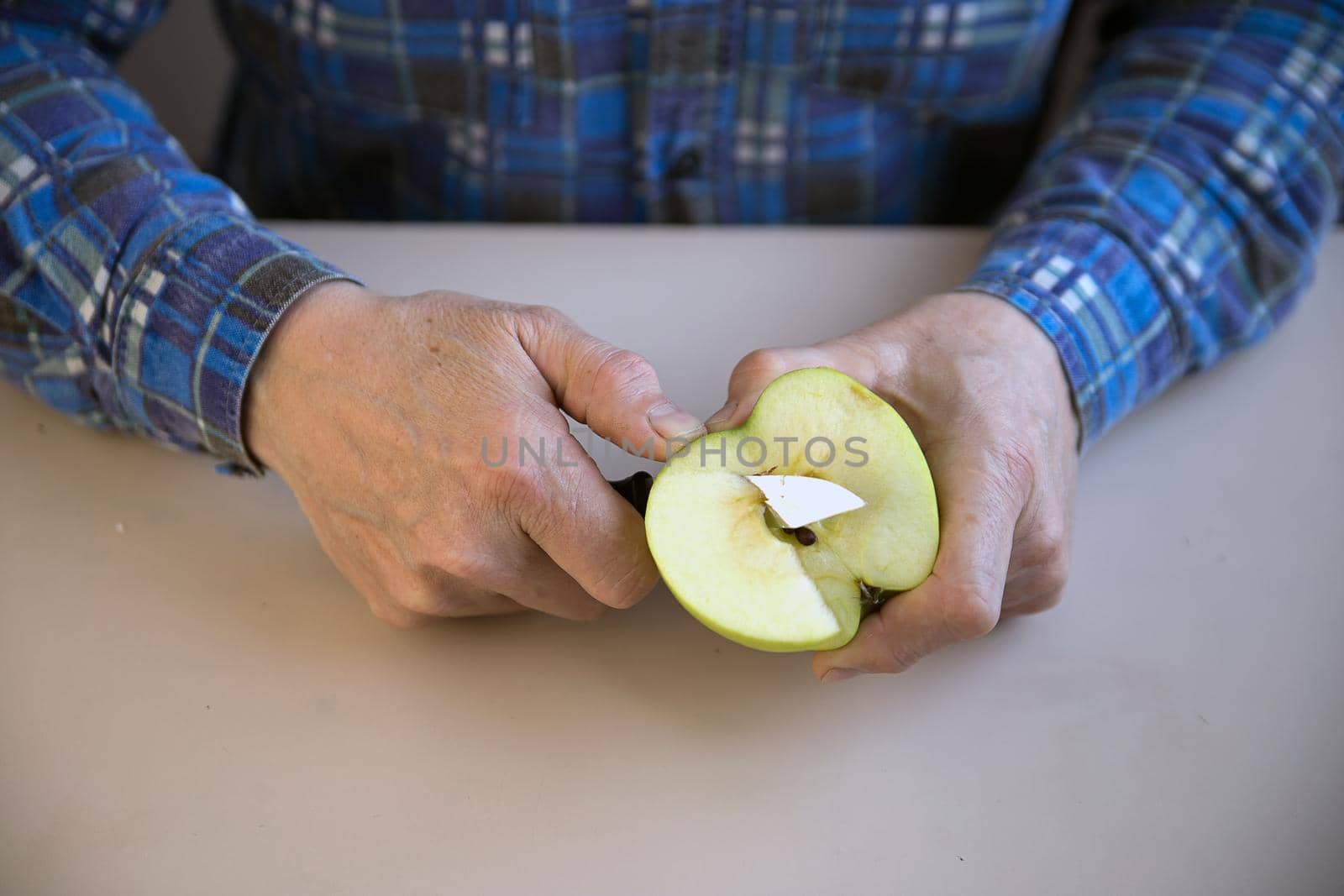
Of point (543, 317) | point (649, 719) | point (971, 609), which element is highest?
point (543, 317)

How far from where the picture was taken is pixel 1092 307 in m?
0.85

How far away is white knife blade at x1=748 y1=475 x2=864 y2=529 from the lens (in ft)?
2.13

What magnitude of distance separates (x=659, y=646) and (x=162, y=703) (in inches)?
14.2

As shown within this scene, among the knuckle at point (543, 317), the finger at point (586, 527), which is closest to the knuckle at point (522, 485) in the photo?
the finger at point (586, 527)

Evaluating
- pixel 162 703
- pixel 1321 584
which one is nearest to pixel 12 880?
pixel 162 703

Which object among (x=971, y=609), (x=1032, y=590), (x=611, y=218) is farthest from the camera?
(x=611, y=218)

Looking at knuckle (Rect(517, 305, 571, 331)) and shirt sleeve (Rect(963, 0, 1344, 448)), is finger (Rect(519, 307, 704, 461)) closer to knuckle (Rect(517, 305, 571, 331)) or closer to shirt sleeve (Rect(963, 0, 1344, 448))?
knuckle (Rect(517, 305, 571, 331))

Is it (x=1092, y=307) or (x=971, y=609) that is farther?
(x=1092, y=307)

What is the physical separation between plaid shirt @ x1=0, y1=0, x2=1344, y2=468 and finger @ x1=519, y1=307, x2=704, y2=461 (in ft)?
0.68

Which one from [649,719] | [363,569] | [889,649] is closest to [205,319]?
[363,569]

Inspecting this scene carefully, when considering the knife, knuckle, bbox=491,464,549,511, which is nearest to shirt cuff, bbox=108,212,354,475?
knuckle, bbox=491,464,549,511

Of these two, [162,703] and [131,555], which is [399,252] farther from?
[162,703]

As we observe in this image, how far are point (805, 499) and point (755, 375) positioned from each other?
107 millimetres

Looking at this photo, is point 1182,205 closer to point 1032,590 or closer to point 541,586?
point 1032,590
